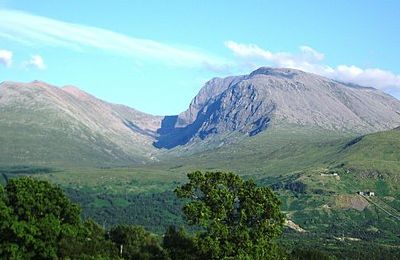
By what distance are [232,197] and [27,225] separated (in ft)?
71.3

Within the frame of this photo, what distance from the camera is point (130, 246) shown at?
90.4m

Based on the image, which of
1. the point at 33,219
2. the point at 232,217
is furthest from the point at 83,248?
the point at 232,217

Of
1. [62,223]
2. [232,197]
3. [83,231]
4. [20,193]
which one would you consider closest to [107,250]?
[83,231]

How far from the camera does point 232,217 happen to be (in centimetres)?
6788

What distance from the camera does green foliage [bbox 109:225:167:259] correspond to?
270 feet

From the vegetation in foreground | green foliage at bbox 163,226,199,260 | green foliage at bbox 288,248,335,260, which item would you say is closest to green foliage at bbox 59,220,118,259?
the vegetation in foreground

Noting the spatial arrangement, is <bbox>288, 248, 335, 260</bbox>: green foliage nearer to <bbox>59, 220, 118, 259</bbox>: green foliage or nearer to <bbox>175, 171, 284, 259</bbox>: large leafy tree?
<bbox>59, 220, 118, 259</bbox>: green foliage

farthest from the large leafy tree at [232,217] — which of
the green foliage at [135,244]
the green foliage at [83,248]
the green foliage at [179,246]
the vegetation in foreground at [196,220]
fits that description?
the green foliage at [83,248]

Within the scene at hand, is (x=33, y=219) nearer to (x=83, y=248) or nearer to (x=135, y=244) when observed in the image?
(x=83, y=248)

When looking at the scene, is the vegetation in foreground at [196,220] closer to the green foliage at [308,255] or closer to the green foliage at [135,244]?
the green foliage at [135,244]

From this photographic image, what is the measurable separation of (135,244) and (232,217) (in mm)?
27778

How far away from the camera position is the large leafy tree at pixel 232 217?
65188 millimetres

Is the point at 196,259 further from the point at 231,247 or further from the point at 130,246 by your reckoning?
the point at 130,246

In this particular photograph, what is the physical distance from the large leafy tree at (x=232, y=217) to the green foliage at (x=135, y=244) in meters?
11.9
